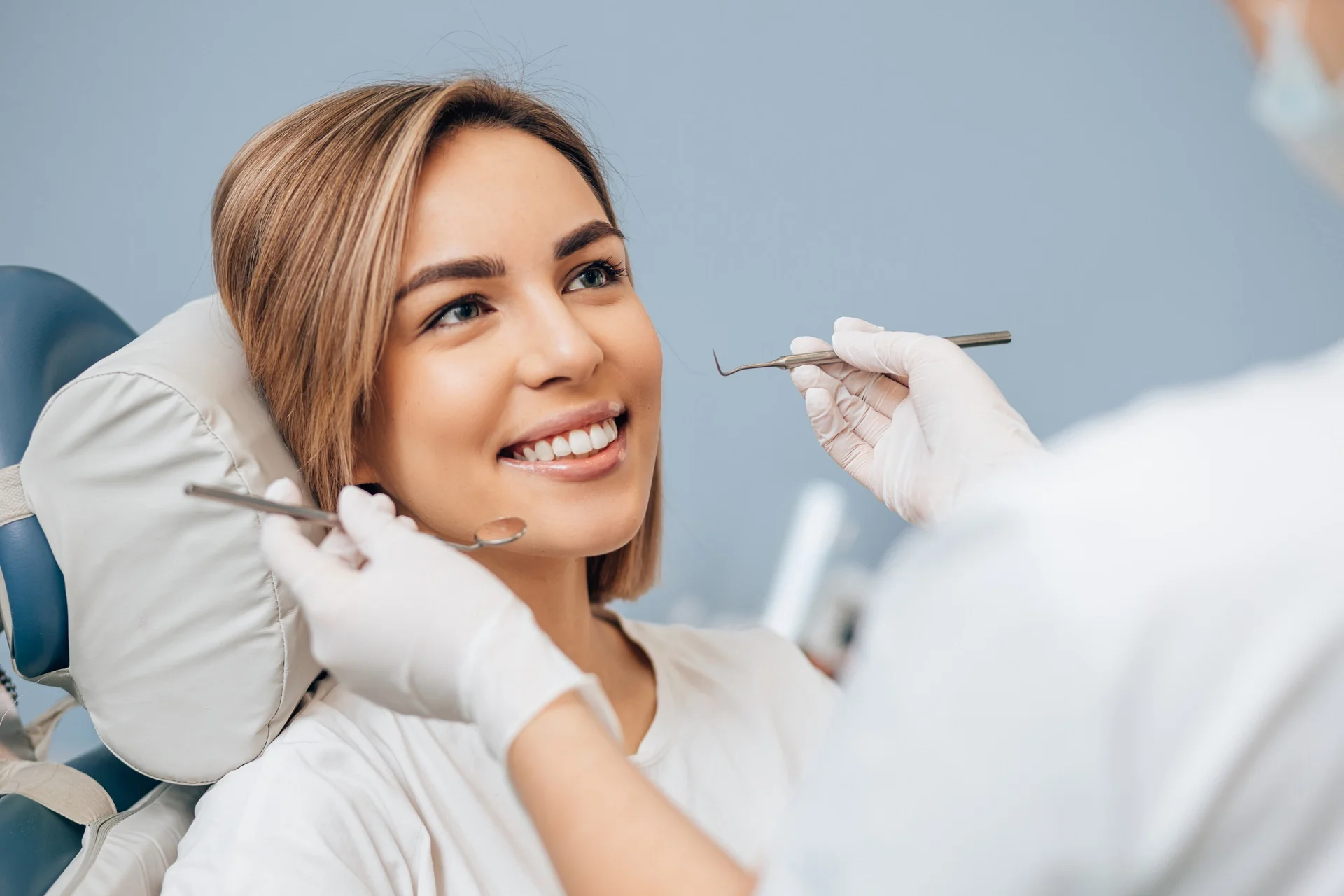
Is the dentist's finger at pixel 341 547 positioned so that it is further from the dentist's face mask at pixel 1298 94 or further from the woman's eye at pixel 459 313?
the dentist's face mask at pixel 1298 94

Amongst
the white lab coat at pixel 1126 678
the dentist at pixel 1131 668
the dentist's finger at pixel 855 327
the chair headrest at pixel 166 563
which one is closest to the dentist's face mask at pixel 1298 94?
the dentist at pixel 1131 668

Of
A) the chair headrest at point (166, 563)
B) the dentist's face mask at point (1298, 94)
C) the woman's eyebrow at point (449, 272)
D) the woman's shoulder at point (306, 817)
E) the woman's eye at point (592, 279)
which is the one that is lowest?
the woman's shoulder at point (306, 817)

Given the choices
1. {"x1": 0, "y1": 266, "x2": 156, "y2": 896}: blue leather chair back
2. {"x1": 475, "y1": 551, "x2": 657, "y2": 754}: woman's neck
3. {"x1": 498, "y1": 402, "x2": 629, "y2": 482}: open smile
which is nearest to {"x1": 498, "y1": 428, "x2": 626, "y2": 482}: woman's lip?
{"x1": 498, "y1": 402, "x2": 629, "y2": 482}: open smile

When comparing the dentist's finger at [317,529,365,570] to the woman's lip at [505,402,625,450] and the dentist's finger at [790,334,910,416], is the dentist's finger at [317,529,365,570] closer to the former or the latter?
the woman's lip at [505,402,625,450]

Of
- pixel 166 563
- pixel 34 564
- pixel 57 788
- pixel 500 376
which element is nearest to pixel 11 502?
pixel 34 564

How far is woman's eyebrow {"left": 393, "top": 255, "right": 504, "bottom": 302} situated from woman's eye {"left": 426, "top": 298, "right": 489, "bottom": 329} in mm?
34

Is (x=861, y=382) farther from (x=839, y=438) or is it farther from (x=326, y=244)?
(x=326, y=244)

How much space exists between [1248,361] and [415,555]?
1.74 meters

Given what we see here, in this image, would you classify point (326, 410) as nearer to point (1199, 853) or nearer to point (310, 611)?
point (310, 611)

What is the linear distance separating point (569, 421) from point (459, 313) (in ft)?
0.60

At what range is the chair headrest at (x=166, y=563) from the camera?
3.69 ft

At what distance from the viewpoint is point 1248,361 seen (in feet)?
6.64

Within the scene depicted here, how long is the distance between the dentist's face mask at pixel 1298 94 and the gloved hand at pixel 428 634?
0.55 metres

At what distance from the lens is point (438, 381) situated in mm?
1191
